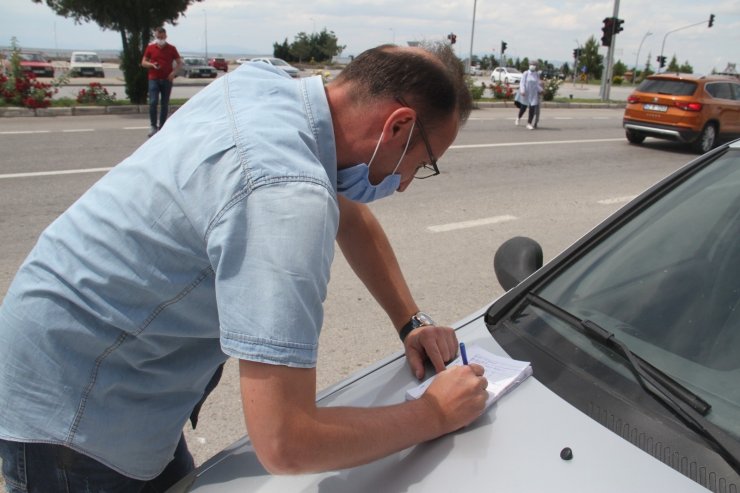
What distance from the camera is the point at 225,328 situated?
1.04 metres

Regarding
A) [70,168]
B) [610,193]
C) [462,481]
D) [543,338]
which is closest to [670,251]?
[543,338]

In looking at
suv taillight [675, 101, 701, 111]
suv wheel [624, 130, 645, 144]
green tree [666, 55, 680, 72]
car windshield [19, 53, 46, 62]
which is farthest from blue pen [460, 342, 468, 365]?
green tree [666, 55, 680, 72]

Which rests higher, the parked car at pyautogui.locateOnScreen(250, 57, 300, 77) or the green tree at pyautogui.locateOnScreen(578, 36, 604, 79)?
the green tree at pyautogui.locateOnScreen(578, 36, 604, 79)

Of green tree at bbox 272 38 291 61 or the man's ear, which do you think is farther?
green tree at bbox 272 38 291 61

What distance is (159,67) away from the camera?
11422 millimetres

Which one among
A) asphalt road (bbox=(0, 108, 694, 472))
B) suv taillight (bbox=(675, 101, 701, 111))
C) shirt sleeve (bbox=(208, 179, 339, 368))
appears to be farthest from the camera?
suv taillight (bbox=(675, 101, 701, 111))

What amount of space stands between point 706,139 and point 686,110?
0.99 m

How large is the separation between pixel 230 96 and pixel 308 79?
173mm

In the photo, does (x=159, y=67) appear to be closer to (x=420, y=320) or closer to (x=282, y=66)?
(x=282, y=66)

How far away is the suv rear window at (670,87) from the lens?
12598 millimetres

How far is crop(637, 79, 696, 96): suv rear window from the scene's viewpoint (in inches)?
496

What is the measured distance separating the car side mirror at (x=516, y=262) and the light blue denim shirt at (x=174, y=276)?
36.8 inches

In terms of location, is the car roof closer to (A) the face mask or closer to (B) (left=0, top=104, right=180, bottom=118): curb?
(B) (left=0, top=104, right=180, bottom=118): curb

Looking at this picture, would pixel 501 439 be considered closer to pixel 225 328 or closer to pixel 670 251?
pixel 225 328
